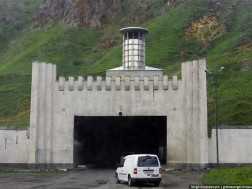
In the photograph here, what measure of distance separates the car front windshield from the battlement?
42.9ft

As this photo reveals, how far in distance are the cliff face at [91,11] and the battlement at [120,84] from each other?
92.8 m

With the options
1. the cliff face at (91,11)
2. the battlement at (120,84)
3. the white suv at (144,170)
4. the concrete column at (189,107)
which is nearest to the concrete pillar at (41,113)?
the battlement at (120,84)

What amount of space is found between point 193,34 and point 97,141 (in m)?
66.8

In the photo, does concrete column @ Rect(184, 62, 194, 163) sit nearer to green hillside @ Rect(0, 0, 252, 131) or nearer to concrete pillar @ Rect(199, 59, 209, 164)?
concrete pillar @ Rect(199, 59, 209, 164)

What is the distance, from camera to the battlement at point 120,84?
113ft

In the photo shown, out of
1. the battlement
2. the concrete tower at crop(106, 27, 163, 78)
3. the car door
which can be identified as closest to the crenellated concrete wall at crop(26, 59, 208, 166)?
the battlement

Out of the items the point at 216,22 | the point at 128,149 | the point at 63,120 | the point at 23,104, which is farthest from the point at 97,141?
the point at 216,22

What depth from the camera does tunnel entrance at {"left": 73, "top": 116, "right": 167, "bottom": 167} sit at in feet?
129

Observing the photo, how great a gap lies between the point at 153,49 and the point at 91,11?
1394 inches

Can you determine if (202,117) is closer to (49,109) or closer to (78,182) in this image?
(49,109)

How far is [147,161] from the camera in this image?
71.8ft

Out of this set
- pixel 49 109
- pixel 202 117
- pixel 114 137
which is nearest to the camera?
pixel 202 117

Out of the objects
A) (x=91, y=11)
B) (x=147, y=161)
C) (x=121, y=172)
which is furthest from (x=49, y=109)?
(x=91, y=11)

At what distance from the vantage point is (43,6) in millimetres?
140500
